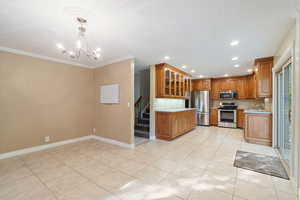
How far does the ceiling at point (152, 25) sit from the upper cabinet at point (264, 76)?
55 centimetres

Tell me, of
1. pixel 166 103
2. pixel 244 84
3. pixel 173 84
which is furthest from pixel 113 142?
pixel 244 84

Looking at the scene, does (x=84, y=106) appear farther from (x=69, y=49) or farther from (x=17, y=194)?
(x=17, y=194)

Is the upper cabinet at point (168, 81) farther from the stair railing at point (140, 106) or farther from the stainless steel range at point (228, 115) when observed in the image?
the stainless steel range at point (228, 115)

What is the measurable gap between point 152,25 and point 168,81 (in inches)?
106

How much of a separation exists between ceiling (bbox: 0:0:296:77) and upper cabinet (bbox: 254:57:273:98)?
1.82 ft

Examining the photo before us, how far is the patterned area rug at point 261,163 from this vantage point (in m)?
2.46

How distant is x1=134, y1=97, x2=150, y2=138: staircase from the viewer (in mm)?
5305

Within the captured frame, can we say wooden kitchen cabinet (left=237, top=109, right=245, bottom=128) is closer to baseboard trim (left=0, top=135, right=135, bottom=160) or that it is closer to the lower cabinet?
the lower cabinet

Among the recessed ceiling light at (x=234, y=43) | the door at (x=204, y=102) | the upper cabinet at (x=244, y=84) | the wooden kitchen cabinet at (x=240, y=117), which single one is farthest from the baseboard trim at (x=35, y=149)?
the wooden kitchen cabinet at (x=240, y=117)

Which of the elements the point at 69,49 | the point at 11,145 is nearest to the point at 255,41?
the point at 69,49

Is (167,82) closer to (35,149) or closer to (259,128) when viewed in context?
(259,128)

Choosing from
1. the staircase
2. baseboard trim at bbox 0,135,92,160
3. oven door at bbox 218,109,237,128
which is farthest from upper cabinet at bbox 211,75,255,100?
baseboard trim at bbox 0,135,92,160

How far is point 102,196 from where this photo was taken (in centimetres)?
186

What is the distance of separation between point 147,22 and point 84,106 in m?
3.62
